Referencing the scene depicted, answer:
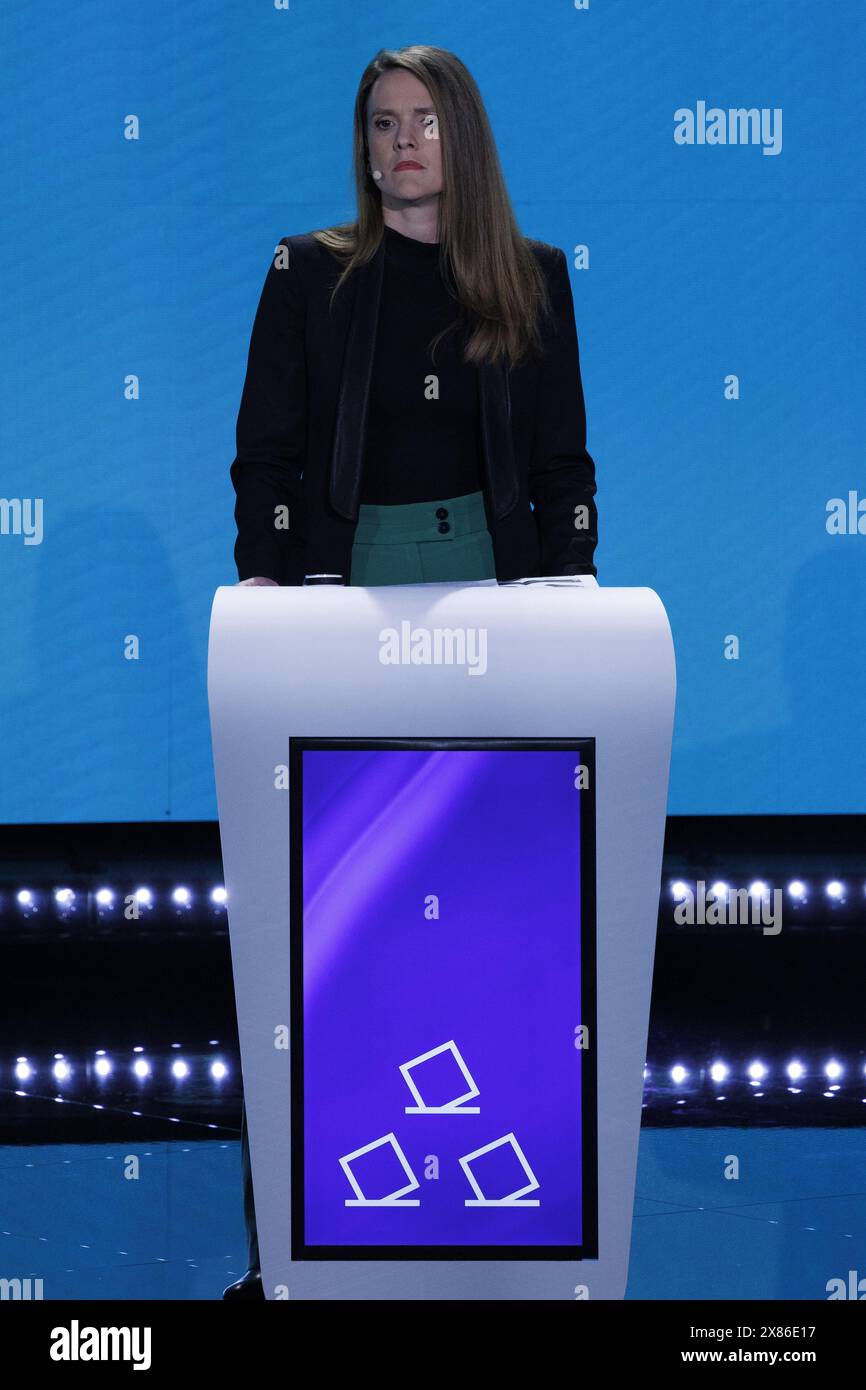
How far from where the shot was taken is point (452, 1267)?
1.43m

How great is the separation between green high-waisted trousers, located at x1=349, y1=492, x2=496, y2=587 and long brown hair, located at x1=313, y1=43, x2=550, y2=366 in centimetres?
17

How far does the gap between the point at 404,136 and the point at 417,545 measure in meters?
0.42

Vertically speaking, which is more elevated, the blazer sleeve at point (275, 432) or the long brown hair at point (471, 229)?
the long brown hair at point (471, 229)

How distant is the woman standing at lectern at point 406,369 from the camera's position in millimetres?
1751

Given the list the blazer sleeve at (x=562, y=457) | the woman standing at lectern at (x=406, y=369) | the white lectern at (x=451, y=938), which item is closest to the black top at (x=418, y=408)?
the woman standing at lectern at (x=406, y=369)

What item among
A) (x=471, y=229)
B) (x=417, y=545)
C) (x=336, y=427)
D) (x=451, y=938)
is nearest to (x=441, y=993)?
(x=451, y=938)

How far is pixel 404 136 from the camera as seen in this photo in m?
1.75

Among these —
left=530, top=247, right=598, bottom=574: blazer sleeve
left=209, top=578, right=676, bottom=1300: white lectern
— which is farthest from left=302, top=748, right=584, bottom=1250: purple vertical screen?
left=530, top=247, right=598, bottom=574: blazer sleeve

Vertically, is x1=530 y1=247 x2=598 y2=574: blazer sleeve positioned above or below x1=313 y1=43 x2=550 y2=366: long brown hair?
below

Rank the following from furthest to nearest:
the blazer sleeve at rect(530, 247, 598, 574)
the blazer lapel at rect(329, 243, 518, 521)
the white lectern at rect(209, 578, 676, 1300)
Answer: the blazer sleeve at rect(530, 247, 598, 574) < the blazer lapel at rect(329, 243, 518, 521) < the white lectern at rect(209, 578, 676, 1300)

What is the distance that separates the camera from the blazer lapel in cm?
173

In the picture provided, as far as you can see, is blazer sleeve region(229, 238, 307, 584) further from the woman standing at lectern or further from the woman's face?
the woman's face

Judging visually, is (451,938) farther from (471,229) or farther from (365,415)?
(471,229)

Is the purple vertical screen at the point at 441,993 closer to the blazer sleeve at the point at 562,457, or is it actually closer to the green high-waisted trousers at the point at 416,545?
the green high-waisted trousers at the point at 416,545
